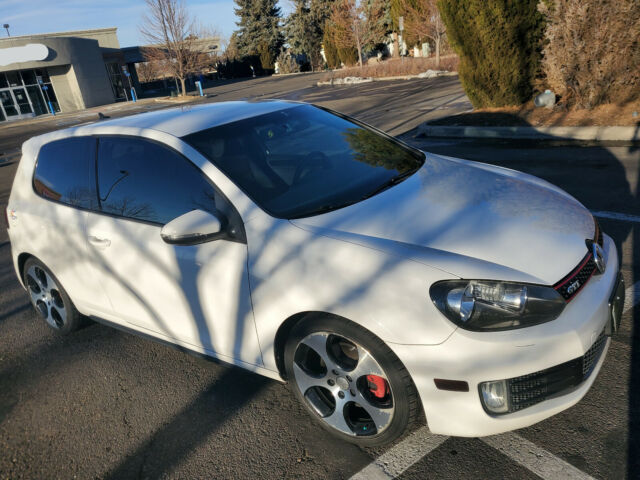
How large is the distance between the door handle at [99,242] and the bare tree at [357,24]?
36.4 metres

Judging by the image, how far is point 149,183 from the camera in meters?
3.00

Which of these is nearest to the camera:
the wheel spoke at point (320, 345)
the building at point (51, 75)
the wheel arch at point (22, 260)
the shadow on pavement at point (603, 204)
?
the shadow on pavement at point (603, 204)

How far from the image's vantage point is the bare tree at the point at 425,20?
29.8m

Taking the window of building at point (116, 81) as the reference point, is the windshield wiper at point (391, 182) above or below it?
below

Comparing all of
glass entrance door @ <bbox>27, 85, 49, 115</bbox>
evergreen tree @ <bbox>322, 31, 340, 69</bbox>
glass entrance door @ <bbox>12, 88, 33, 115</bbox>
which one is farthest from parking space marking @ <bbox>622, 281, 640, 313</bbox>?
evergreen tree @ <bbox>322, 31, 340, 69</bbox>

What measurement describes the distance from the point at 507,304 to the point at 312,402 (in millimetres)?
1133

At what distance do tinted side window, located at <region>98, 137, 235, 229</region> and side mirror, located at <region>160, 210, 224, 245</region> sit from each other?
0.14 m

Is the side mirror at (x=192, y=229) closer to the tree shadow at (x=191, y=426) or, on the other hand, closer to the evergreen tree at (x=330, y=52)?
the tree shadow at (x=191, y=426)

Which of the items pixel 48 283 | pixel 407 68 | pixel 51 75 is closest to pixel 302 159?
pixel 48 283

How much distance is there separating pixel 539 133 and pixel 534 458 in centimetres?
780

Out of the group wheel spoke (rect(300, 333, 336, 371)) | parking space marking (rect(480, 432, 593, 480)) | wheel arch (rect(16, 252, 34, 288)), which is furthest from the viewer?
wheel arch (rect(16, 252, 34, 288))

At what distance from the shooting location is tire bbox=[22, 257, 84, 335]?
148 inches

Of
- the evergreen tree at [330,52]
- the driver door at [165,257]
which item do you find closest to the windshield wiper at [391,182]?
the driver door at [165,257]

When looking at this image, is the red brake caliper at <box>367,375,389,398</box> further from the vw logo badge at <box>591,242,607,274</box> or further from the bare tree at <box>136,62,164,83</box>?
the bare tree at <box>136,62,164,83</box>
